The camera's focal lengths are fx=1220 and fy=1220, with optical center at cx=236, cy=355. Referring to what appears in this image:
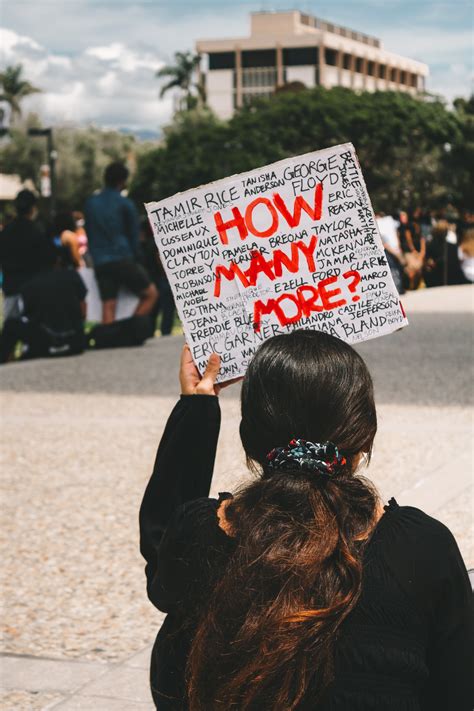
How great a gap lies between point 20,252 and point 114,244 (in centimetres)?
93

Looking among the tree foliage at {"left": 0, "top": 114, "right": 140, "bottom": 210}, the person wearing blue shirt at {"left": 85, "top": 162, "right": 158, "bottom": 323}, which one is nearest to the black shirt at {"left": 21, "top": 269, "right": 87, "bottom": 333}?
the person wearing blue shirt at {"left": 85, "top": 162, "right": 158, "bottom": 323}

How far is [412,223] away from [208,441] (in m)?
20.3

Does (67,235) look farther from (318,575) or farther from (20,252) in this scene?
(318,575)

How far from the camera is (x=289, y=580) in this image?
1797 mm

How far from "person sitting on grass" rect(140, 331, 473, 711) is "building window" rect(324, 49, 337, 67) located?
13358 centimetres

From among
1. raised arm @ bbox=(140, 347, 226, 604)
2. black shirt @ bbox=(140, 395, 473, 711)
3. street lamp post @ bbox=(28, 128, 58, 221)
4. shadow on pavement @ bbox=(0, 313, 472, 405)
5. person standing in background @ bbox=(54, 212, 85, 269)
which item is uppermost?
street lamp post @ bbox=(28, 128, 58, 221)

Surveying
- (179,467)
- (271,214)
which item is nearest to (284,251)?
(271,214)

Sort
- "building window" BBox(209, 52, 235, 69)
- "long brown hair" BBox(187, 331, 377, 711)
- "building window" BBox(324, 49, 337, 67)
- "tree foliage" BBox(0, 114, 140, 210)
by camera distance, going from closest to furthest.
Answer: "long brown hair" BBox(187, 331, 377, 711) < "tree foliage" BBox(0, 114, 140, 210) < "building window" BBox(324, 49, 337, 67) < "building window" BBox(209, 52, 235, 69)

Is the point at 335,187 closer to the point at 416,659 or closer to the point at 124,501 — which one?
the point at 416,659

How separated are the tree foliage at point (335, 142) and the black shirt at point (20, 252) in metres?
44.9

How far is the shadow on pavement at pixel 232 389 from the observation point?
31.7 feet

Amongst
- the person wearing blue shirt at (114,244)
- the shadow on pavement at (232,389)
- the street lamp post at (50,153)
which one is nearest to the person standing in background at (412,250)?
the shadow on pavement at (232,389)

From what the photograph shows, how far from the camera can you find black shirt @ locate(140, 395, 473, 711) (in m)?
1.84

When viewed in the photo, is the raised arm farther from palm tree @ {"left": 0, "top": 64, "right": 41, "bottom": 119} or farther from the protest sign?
palm tree @ {"left": 0, "top": 64, "right": 41, "bottom": 119}
